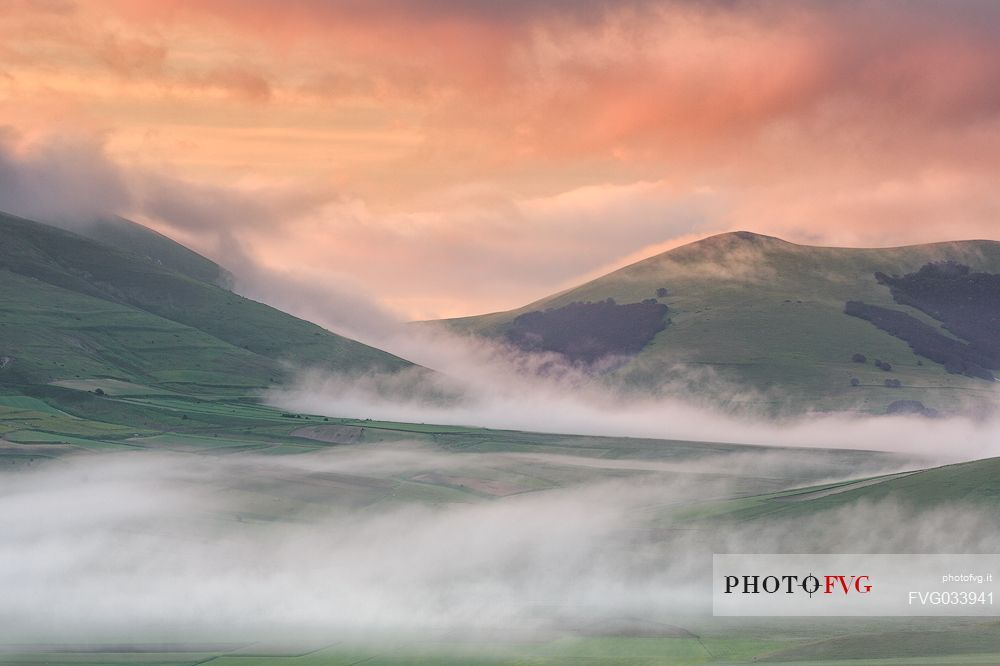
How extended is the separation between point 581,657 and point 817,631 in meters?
37.6

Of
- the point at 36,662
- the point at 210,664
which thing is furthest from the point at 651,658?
the point at 36,662

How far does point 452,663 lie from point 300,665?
23.4m

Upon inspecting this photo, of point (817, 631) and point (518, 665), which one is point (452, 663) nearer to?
point (518, 665)

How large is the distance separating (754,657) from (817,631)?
2204 centimetres

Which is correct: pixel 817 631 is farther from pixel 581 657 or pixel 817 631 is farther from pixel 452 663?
pixel 452 663

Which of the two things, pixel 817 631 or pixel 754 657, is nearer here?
pixel 754 657

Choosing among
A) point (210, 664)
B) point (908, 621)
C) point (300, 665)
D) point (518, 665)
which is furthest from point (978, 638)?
point (210, 664)

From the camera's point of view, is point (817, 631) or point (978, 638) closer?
point (978, 638)

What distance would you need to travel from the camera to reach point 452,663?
19462 cm

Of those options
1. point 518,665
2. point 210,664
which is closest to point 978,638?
point 518,665

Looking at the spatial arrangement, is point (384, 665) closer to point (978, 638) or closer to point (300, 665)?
point (300, 665)

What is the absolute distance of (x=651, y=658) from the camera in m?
193

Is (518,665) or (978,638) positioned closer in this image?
(978,638)

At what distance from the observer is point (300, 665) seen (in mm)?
195625
